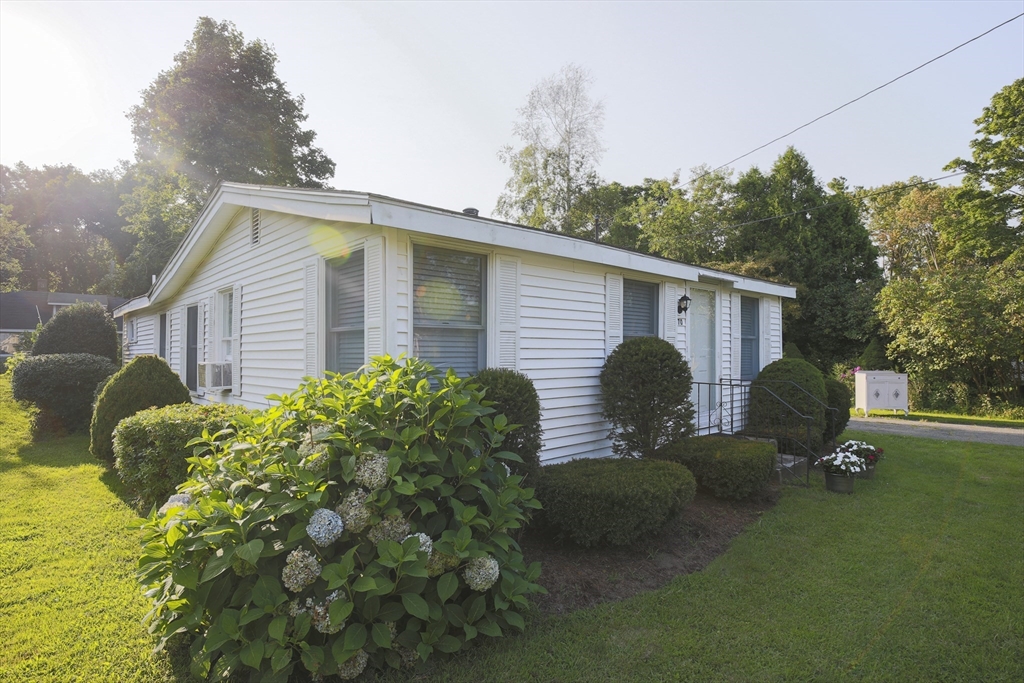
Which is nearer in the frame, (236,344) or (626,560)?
(626,560)

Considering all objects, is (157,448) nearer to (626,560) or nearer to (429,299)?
(429,299)

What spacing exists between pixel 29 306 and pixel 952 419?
4064 cm

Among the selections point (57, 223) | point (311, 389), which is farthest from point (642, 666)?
point (57, 223)

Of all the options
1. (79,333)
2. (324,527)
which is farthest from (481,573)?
(79,333)

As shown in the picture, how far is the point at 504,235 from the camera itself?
475 cm

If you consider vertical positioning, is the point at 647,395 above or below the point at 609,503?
above

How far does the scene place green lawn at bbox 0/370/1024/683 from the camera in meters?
2.77

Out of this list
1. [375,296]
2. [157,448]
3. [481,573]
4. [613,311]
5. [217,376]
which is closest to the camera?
[481,573]

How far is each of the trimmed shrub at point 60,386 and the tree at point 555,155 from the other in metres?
14.6

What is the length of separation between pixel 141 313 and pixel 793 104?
1614 cm

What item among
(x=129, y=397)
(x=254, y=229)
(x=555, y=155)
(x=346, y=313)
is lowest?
(x=129, y=397)

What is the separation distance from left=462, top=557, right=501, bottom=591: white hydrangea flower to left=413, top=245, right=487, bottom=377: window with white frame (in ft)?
6.98

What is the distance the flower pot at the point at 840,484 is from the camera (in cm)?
613

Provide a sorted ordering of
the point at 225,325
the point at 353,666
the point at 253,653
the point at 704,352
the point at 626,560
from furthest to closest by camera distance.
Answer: the point at 704,352
the point at 225,325
the point at 626,560
the point at 353,666
the point at 253,653
